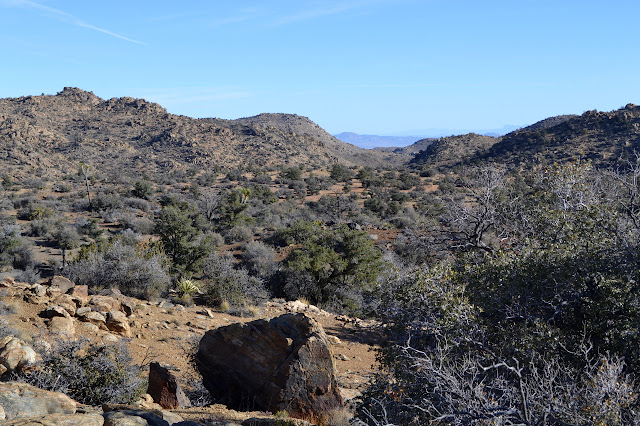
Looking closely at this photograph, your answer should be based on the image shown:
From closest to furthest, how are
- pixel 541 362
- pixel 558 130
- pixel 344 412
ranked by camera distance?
pixel 541 362 < pixel 344 412 < pixel 558 130

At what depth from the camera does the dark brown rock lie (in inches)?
292

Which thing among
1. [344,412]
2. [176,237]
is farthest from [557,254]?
[176,237]

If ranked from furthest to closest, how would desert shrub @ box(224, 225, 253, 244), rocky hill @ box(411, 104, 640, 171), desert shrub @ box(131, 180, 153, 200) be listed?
rocky hill @ box(411, 104, 640, 171) → desert shrub @ box(131, 180, 153, 200) → desert shrub @ box(224, 225, 253, 244)

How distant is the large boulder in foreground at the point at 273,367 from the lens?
7254 millimetres

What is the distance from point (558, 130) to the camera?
5662 cm

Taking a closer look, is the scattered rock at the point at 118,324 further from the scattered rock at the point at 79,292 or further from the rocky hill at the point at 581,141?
the rocky hill at the point at 581,141

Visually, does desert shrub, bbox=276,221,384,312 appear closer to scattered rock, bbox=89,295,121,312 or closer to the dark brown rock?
scattered rock, bbox=89,295,121,312

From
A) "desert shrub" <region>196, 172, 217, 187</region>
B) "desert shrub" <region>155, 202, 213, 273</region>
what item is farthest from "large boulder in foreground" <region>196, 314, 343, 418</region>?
"desert shrub" <region>196, 172, 217, 187</region>

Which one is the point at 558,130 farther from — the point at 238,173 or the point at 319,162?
the point at 238,173

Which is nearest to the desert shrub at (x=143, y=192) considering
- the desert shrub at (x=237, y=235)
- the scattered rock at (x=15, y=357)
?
the desert shrub at (x=237, y=235)

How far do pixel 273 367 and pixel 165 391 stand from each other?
178cm

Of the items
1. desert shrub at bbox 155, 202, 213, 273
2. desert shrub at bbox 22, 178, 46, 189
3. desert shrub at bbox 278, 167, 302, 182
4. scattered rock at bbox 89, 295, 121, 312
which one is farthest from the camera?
desert shrub at bbox 278, 167, 302, 182

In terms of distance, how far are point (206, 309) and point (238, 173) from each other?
3716cm

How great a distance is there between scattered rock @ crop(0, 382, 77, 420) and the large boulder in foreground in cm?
275
